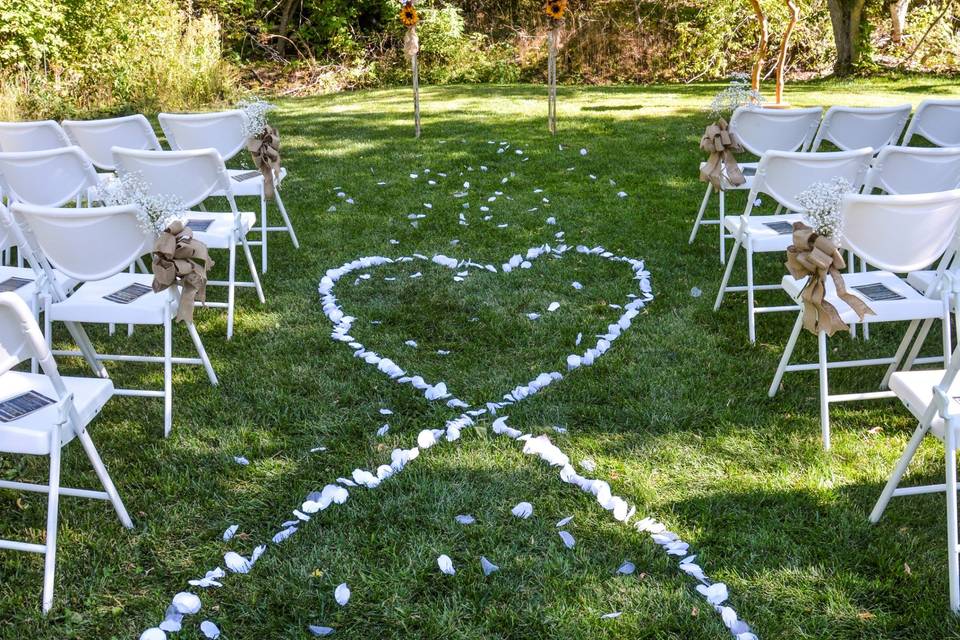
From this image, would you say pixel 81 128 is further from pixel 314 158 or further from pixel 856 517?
pixel 856 517

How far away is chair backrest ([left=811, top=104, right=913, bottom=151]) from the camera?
16.2ft

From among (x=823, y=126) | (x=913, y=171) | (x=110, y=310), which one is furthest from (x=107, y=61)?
(x=913, y=171)

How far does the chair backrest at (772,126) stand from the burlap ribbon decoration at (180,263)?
3113 mm

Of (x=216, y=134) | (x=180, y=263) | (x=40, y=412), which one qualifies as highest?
(x=216, y=134)

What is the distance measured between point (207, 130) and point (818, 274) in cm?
380

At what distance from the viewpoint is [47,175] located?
14.0 ft

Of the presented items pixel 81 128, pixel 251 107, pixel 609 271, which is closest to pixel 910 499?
pixel 609 271

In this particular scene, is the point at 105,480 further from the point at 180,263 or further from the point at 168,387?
the point at 180,263

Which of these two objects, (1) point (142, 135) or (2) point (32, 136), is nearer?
(2) point (32, 136)

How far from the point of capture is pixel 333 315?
4.52 metres

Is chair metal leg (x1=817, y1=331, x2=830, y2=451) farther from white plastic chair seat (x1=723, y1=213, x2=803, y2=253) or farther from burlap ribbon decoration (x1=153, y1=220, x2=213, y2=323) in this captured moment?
burlap ribbon decoration (x1=153, y1=220, x2=213, y2=323)

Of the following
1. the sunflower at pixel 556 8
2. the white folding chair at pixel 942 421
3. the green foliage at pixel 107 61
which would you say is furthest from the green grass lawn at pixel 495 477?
the green foliage at pixel 107 61

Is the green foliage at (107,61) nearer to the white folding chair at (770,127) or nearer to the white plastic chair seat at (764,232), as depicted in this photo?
the white folding chair at (770,127)

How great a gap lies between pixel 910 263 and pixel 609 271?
Answer: 7.35ft
